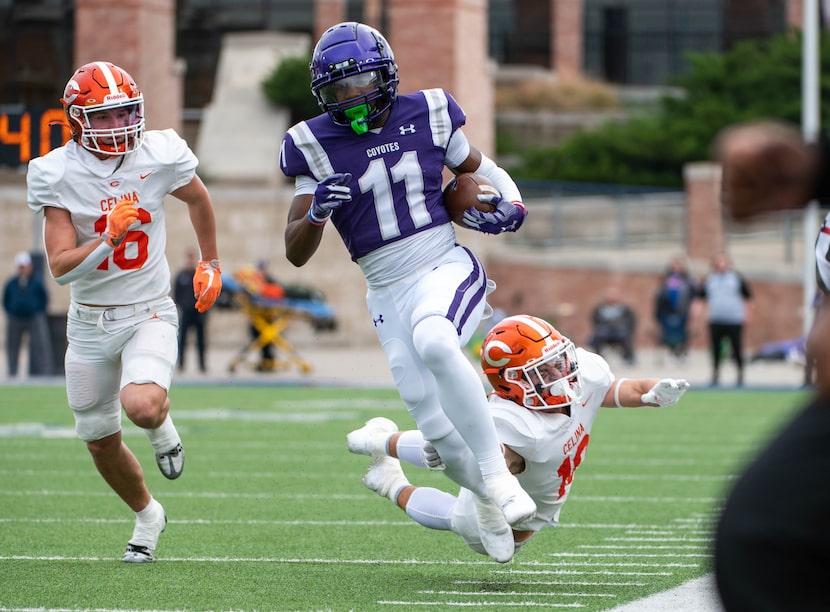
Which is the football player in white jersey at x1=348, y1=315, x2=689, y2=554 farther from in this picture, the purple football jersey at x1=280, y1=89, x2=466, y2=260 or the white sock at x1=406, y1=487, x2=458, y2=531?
the purple football jersey at x1=280, y1=89, x2=466, y2=260

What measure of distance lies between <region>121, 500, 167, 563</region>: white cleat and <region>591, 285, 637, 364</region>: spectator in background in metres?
16.7

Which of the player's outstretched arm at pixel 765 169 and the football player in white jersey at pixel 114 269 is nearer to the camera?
the player's outstretched arm at pixel 765 169

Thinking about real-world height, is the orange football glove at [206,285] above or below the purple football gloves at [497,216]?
below

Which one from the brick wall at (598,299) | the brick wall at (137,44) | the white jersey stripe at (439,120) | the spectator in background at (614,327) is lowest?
the brick wall at (598,299)

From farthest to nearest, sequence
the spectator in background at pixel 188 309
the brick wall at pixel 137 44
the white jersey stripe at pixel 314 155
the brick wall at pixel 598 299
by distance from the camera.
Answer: the brick wall at pixel 137 44
the brick wall at pixel 598 299
the spectator in background at pixel 188 309
the white jersey stripe at pixel 314 155

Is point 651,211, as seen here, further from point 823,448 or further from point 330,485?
point 823,448

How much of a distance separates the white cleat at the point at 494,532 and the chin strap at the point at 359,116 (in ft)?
4.67

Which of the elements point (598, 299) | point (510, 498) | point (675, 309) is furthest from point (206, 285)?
point (598, 299)

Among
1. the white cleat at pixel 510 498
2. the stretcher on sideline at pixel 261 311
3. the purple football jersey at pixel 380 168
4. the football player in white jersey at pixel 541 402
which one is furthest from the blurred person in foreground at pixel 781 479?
the stretcher on sideline at pixel 261 311

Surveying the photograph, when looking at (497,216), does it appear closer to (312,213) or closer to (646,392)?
(312,213)

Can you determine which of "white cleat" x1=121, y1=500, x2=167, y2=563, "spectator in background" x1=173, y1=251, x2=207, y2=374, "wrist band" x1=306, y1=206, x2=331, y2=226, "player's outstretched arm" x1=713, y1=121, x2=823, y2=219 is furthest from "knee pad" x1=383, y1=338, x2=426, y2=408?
"spectator in background" x1=173, y1=251, x2=207, y2=374

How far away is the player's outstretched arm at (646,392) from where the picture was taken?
5.07m

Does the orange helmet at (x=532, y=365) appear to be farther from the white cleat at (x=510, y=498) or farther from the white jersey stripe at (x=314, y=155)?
the white jersey stripe at (x=314, y=155)

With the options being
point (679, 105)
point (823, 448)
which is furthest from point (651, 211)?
point (823, 448)
